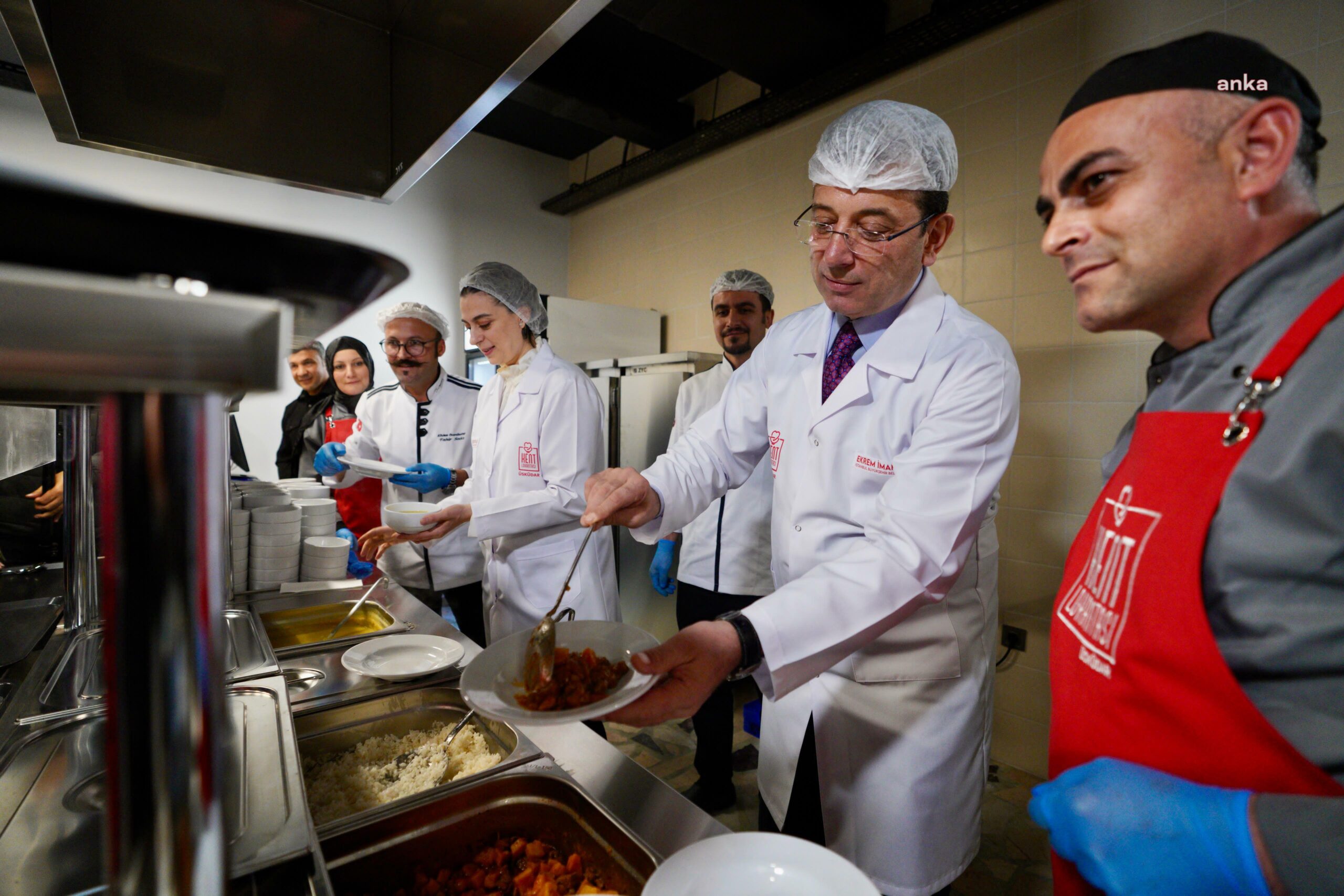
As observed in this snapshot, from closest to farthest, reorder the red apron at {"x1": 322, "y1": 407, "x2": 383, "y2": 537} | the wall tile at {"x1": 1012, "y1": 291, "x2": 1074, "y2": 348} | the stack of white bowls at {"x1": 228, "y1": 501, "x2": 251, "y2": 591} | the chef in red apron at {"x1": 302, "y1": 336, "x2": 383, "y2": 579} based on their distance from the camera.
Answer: the stack of white bowls at {"x1": 228, "y1": 501, "x2": 251, "y2": 591}
the wall tile at {"x1": 1012, "y1": 291, "x2": 1074, "y2": 348}
the red apron at {"x1": 322, "y1": 407, "x2": 383, "y2": 537}
the chef in red apron at {"x1": 302, "y1": 336, "x2": 383, "y2": 579}

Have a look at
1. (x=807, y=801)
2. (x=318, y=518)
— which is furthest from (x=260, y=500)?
(x=807, y=801)

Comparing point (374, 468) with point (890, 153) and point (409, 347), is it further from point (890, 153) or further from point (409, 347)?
point (890, 153)

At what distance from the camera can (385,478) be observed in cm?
287

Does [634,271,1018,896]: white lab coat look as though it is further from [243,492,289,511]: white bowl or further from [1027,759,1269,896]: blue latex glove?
[243,492,289,511]: white bowl

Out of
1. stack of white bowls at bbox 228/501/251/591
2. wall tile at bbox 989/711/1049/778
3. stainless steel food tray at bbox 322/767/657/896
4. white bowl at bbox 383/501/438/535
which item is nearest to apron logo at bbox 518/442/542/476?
white bowl at bbox 383/501/438/535

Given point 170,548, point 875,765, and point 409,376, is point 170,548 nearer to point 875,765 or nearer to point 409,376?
point 875,765

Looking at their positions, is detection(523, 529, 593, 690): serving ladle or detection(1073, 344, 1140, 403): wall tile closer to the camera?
detection(523, 529, 593, 690): serving ladle

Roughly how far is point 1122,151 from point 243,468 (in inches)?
197

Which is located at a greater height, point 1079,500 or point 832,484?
point 832,484

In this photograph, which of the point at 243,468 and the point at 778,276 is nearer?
the point at 778,276

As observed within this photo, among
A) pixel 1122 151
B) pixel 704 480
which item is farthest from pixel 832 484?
pixel 1122 151

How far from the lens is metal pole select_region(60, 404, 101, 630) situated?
1.50 metres

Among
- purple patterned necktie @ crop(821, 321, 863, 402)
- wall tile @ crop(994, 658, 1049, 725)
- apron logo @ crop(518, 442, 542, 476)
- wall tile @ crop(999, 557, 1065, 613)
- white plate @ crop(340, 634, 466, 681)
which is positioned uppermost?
purple patterned necktie @ crop(821, 321, 863, 402)

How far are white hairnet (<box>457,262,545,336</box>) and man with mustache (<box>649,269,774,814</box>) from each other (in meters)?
0.87
